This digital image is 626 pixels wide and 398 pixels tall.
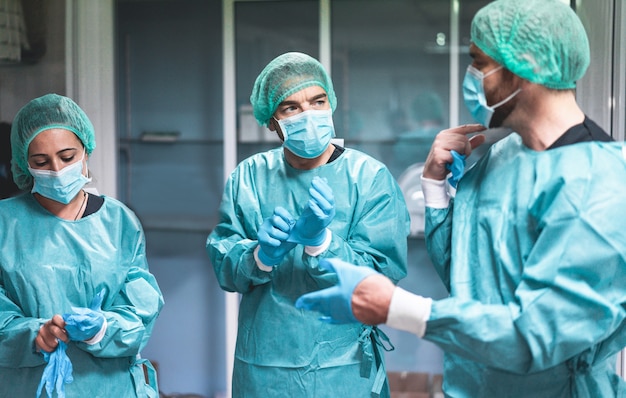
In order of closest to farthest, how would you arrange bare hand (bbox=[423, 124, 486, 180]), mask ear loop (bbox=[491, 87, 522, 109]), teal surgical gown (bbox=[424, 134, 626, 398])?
teal surgical gown (bbox=[424, 134, 626, 398]) < mask ear loop (bbox=[491, 87, 522, 109]) < bare hand (bbox=[423, 124, 486, 180])

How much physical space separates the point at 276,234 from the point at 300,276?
0.19 meters

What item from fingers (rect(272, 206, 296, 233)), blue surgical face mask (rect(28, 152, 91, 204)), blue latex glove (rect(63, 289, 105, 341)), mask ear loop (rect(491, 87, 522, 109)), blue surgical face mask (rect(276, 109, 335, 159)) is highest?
mask ear loop (rect(491, 87, 522, 109))

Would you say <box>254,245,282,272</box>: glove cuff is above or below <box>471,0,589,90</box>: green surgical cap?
below

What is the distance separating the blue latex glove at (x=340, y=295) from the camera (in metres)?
1.35

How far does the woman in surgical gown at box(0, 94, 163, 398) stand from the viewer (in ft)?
5.82

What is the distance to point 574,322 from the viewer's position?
128cm

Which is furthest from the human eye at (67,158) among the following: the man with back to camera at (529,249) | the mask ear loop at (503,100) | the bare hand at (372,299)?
the mask ear loop at (503,100)

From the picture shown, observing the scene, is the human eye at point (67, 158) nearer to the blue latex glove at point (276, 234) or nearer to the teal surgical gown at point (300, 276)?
the teal surgical gown at point (300, 276)

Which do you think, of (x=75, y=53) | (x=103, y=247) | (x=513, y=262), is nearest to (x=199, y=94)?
(x=75, y=53)

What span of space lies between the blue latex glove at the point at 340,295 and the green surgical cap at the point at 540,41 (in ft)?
1.52

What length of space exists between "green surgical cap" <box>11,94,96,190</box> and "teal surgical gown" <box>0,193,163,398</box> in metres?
0.10

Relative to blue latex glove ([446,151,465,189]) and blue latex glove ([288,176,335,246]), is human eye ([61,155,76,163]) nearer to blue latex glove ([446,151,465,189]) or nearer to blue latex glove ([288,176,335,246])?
blue latex glove ([288,176,335,246])

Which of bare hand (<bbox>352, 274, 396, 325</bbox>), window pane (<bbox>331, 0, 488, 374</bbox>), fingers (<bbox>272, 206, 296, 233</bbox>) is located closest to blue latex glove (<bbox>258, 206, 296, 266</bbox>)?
fingers (<bbox>272, 206, 296, 233</bbox>)

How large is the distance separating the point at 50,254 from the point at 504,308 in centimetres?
107
